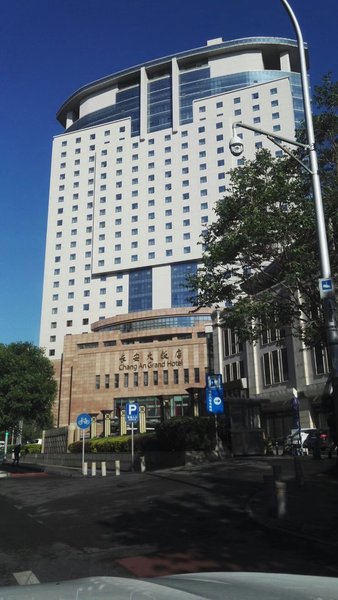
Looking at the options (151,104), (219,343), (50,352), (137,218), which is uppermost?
(151,104)

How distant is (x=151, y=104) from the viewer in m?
108

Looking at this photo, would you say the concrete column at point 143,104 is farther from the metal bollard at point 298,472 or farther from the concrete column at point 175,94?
the metal bollard at point 298,472

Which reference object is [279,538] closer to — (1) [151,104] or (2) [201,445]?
Result: (2) [201,445]

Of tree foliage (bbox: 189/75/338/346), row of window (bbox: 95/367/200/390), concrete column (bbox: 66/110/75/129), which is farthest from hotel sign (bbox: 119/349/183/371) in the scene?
concrete column (bbox: 66/110/75/129)

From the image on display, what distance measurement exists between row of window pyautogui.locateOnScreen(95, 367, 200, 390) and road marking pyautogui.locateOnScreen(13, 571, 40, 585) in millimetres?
65616

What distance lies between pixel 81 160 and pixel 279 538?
10988cm

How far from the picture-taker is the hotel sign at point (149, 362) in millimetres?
72188

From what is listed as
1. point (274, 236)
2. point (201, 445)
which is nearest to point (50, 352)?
point (201, 445)

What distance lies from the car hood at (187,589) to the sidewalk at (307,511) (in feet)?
14.0

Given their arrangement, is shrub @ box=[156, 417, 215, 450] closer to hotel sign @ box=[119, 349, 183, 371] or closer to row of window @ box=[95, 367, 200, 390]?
row of window @ box=[95, 367, 200, 390]

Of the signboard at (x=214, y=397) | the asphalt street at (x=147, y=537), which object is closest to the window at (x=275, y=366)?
the signboard at (x=214, y=397)

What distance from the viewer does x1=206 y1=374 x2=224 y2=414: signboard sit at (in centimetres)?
2089

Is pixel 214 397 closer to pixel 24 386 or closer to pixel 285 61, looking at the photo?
pixel 24 386

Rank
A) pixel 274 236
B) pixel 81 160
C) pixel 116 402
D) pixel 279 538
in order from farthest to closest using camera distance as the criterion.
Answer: pixel 81 160 → pixel 116 402 → pixel 274 236 → pixel 279 538
